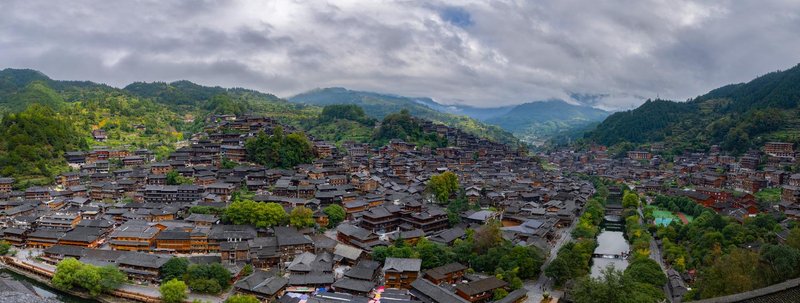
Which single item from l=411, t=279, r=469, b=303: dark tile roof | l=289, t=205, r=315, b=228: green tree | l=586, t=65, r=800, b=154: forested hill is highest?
l=586, t=65, r=800, b=154: forested hill

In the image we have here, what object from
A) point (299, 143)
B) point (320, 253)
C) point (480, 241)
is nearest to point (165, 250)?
point (320, 253)

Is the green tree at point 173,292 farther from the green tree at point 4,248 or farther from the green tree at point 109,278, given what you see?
the green tree at point 4,248

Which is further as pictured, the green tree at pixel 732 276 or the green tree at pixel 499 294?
the green tree at pixel 499 294

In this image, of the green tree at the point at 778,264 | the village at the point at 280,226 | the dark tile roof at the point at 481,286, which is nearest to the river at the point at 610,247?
the village at the point at 280,226

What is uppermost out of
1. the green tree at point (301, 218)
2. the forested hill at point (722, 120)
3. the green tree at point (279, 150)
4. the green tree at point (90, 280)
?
the forested hill at point (722, 120)

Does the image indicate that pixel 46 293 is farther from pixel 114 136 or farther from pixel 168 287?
pixel 114 136

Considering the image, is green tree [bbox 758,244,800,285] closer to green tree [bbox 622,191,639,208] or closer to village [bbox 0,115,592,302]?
village [bbox 0,115,592,302]

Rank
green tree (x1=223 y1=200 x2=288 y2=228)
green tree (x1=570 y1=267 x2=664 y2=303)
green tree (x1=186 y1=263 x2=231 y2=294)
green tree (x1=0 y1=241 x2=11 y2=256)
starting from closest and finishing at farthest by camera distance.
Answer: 1. green tree (x1=570 y1=267 x2=664 y2=303)
2. green tree (x1=186 y1=263 x2=231 y2=294)
3. green tree (x1=0 y1=241 x2=11 y2=256)
4. green tree (x1=223 y1=200 x2=288 y2=228)

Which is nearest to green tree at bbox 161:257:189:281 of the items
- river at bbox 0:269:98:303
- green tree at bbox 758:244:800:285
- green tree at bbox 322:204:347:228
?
river at bbox 0:269:98:303
